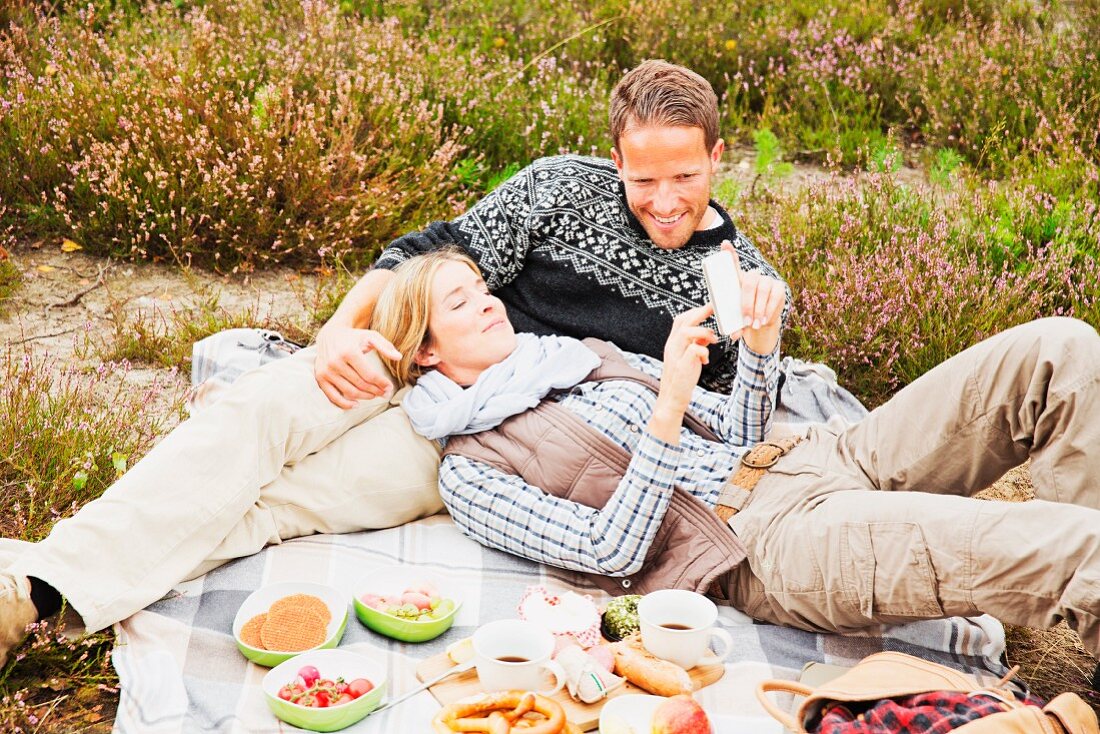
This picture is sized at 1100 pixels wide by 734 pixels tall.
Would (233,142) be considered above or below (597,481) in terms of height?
above

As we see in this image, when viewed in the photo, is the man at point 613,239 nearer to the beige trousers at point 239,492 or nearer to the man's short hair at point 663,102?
the man's short hair at point 663,102

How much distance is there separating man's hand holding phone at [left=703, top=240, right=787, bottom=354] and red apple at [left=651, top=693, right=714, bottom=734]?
1076 mm

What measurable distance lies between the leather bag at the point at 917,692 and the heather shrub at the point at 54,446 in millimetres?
2423

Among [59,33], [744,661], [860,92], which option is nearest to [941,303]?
[744,661]

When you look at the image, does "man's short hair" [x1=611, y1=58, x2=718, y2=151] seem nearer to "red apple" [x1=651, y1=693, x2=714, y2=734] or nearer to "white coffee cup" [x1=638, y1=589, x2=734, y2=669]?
"white coffee cup" [x1=638, y1=589, x2=734, y2=669]

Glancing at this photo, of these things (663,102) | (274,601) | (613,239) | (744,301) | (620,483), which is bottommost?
(274,601)

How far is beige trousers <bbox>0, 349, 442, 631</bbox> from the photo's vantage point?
3131 millimetres

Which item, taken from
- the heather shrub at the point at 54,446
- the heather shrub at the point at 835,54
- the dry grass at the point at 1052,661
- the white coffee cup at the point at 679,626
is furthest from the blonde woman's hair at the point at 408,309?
the heather shrub at the point at 835,54

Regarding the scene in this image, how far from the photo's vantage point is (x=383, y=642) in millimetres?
3307

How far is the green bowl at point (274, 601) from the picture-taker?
10.1ft

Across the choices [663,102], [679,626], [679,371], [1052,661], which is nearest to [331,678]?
[679,626]

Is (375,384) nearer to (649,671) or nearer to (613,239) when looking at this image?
(613,239)

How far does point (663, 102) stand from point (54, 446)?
8.30 feet

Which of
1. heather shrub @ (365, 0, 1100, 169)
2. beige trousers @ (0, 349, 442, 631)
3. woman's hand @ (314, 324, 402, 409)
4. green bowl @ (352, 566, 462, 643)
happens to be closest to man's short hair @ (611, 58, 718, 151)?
woman's hand @ (314, 324, 402, 409)
